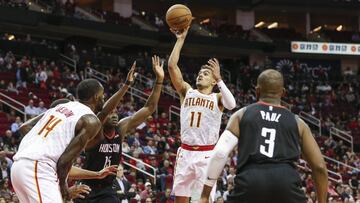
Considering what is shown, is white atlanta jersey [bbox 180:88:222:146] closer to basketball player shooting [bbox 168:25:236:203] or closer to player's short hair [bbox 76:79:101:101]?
basketball player shooting [bbox 168:25:236:203]

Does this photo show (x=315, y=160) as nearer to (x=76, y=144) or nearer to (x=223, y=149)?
(x=223, y=149)

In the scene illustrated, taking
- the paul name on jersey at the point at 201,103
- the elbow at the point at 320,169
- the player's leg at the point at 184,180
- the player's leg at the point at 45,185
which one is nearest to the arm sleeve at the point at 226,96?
the paul name on jersey at the point at 201,103

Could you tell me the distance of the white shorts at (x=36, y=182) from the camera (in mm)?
5953

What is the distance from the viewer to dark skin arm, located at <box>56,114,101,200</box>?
600cm

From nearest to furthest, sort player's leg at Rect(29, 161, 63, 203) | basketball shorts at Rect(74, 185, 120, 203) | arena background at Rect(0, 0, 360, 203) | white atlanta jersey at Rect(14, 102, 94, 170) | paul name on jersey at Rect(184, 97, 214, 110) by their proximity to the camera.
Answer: player's leg at Rect(29, 161, 63, 203) < white atlanta jersey at Rect(14, 102, 94, 170) < basketball shorts at Rect(74, 185, 120, 203) < paul name on jersey at Rect(184, 97, 214, 110) < arena background at Rect(0, 0, 360, 203)

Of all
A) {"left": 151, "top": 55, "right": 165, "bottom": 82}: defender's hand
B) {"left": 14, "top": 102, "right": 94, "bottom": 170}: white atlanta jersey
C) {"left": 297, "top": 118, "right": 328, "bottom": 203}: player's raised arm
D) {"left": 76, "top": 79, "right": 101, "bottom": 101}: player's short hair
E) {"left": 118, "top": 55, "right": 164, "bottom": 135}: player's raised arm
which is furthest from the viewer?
{"left": 151, "top": 55, "right": 165, "bottom": 82}: defender's hand

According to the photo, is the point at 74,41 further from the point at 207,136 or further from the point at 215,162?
the point at 215,162

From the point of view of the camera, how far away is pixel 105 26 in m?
30.6

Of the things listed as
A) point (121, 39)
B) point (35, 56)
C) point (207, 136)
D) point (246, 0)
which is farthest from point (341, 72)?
point (207, 136)

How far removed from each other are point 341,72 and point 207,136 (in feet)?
105

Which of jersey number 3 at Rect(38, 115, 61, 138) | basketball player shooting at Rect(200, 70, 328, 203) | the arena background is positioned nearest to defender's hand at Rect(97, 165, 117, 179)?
jersey number 3 at Rect(38, 115, 61, 138)

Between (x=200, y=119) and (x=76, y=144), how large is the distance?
10.2 feet

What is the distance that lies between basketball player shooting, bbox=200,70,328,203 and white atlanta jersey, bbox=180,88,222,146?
3.46 meters

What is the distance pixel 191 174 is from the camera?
879 cm
